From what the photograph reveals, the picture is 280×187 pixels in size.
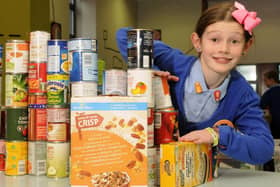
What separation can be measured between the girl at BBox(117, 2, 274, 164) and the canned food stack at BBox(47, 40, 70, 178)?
0.30m

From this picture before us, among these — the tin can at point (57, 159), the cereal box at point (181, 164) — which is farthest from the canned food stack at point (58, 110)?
the cereal box at point (181, 164)

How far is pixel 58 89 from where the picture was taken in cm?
123

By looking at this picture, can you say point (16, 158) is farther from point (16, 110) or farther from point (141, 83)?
point (141, 83)

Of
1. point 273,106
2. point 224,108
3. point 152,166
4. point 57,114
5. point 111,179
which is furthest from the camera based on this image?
point 273,106

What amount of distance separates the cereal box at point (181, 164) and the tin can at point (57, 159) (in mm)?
321

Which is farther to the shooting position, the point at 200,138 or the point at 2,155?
the point at 2,155

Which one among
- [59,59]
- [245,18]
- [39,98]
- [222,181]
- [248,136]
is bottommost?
[222,181]

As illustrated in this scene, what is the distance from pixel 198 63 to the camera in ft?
4.71

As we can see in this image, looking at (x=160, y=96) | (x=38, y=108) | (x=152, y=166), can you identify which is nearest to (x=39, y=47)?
(x=38, y=108)

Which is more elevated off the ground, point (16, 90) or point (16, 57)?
point (16, 57)

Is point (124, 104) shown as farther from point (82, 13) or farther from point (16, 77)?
point (82, 13)

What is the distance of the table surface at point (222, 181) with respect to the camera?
3.86 ft

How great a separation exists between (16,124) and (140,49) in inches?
18.9

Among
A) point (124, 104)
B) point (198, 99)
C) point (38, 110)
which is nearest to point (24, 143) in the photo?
point (38, 110)
